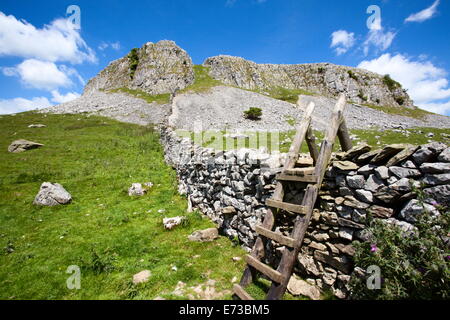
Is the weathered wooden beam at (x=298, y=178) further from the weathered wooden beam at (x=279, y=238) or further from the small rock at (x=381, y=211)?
the weathered wooden beam at (x=279, y=238)

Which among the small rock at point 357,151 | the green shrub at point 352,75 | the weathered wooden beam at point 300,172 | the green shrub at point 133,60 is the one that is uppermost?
the green shrub at point 133,60

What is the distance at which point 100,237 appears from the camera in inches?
290

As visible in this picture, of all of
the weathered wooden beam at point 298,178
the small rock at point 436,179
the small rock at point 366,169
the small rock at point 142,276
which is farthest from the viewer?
the small rock at point 142,276

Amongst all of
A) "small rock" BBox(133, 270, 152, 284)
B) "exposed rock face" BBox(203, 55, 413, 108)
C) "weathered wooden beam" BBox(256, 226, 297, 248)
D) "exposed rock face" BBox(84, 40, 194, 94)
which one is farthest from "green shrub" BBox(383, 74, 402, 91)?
"small rock" BBox(133, 270, 152, 284)

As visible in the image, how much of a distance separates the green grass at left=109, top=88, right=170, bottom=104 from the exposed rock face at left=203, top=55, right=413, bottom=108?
20.5 meters

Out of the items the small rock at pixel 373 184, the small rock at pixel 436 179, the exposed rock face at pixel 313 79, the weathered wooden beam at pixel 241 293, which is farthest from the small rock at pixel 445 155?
the exposed rock face at pixel 313 79

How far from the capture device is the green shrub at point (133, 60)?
196ft

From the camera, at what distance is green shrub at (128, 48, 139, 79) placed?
59844 mm

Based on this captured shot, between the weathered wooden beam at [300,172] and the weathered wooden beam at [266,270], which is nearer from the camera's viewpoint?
the weathered wooden beam at [266,270]

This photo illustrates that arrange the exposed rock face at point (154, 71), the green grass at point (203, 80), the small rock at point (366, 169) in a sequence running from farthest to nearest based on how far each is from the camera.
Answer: the exposed rock face at point (154, 71)
the green grass at point (203, 80)
the small rock at point (366, 169)

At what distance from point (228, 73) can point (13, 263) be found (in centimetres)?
6545

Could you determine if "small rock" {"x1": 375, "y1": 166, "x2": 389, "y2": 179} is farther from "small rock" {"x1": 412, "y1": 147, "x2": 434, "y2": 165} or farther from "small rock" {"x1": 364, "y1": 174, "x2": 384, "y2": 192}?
"small rock" {"x1": 412, "y1": 147, "x2": 434, "y2": 165}

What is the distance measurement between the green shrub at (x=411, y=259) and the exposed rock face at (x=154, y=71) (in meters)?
55.2

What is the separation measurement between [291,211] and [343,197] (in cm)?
126
